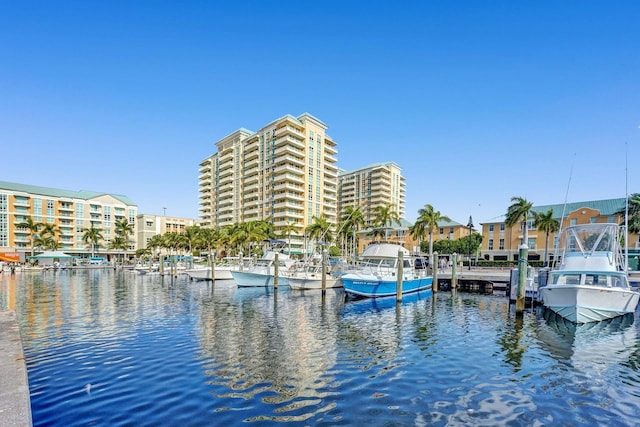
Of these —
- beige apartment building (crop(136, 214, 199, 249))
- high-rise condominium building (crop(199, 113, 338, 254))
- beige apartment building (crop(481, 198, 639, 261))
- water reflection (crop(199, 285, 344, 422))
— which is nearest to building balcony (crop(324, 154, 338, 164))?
high-rise condominium building (crop(199, 113, 338, 254))

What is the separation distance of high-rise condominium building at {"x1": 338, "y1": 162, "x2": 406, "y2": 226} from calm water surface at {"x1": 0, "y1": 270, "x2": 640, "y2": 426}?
4360 inches

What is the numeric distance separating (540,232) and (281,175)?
66.3 meters

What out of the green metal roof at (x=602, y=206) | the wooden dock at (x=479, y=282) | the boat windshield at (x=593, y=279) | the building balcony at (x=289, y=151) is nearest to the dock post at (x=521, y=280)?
the boat windshield at (x=593, y=279)

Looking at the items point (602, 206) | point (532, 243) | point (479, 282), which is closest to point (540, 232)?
point (532, 243)

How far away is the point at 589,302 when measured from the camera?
20.3 metres

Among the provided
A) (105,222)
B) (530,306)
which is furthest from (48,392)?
(105,222)

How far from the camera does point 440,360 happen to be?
13.8 m

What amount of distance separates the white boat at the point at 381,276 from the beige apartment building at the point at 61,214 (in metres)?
111

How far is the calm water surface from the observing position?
9.23m

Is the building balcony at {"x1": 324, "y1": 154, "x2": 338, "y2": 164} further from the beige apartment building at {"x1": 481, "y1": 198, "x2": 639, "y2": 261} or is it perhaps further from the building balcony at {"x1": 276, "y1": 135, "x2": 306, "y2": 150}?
the beige apartment building at {"x1": 481, "y1": 198, "x2": 639, "y2": 261}

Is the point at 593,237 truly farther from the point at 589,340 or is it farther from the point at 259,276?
the point at 259,276

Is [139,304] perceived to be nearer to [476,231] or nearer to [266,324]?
[266,324]

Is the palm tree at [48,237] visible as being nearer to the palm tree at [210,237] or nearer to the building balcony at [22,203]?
the building balcony at [22,203]

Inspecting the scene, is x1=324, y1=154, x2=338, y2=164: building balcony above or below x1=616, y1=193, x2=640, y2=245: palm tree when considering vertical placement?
above
